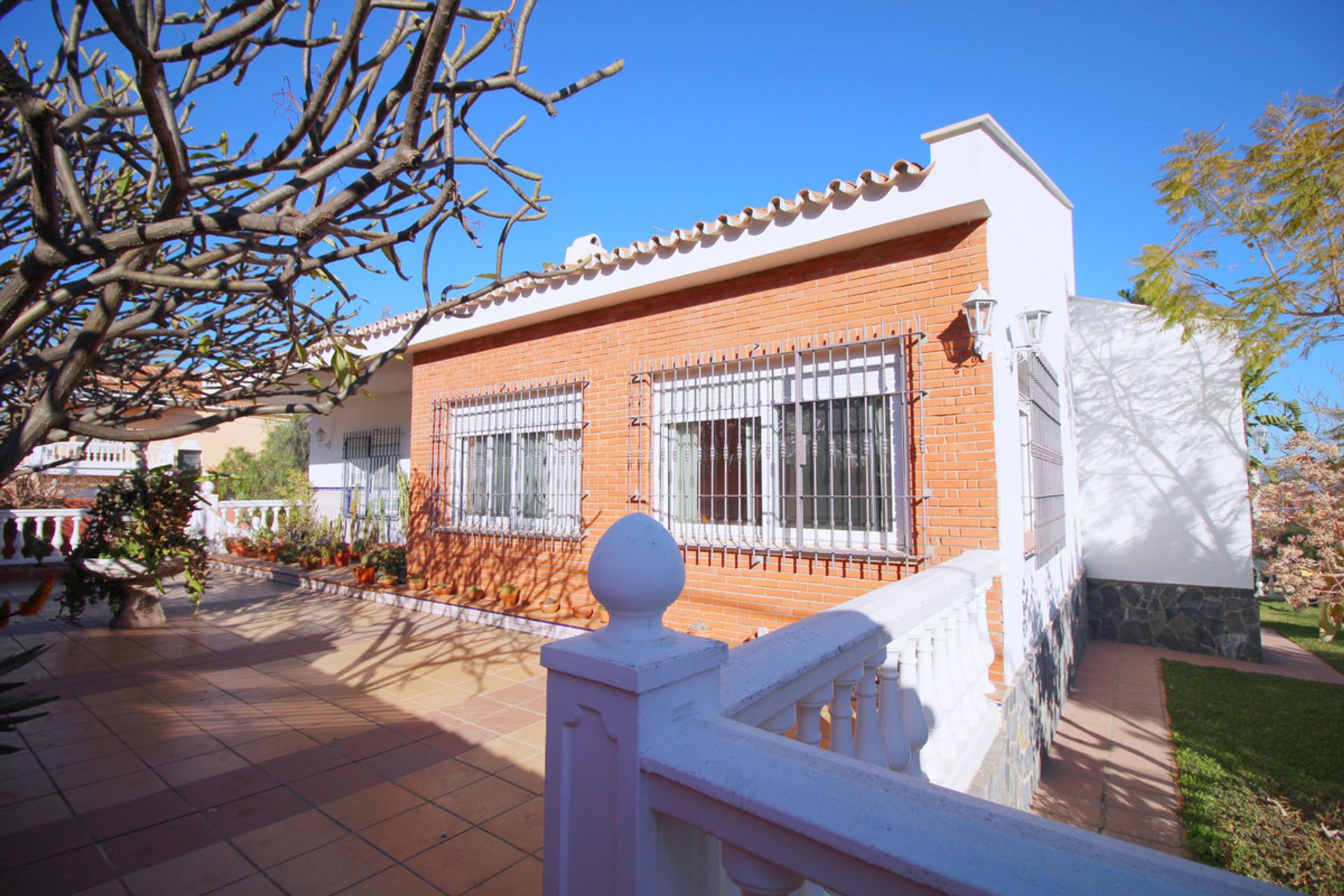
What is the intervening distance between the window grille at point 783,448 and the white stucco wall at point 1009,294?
2.09 ft

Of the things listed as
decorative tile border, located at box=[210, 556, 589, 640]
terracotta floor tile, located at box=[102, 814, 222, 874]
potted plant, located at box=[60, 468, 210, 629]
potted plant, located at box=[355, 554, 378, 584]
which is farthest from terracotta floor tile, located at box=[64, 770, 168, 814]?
potted plant, located at box=[355, 554, 378, 584]

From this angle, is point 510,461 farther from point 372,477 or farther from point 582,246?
point 372,477

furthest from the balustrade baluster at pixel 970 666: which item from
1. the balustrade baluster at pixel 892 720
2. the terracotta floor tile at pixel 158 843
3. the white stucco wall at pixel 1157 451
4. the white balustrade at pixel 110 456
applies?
the white balustrade at pixel 110 456

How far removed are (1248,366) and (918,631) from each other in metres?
7.71

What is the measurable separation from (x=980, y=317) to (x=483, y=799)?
4.13 metres

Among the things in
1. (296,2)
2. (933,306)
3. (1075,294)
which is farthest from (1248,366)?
(296,2)

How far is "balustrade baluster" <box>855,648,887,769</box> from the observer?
6.11ft

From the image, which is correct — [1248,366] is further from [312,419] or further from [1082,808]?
[312,419]

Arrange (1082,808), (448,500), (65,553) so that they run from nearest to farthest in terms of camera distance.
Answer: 1. (1082,808)
2. (65,553)
3. (448,500)

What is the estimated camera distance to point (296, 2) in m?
2.36

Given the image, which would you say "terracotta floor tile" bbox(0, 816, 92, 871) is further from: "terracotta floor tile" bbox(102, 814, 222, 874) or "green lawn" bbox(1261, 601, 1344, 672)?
"green lawn" bbox(1261, 601, 1344, 672)

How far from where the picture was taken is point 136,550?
21.1ft

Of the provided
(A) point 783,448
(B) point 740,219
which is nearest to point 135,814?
(A) point 783,448

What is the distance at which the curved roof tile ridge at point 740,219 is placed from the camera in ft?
14.5
